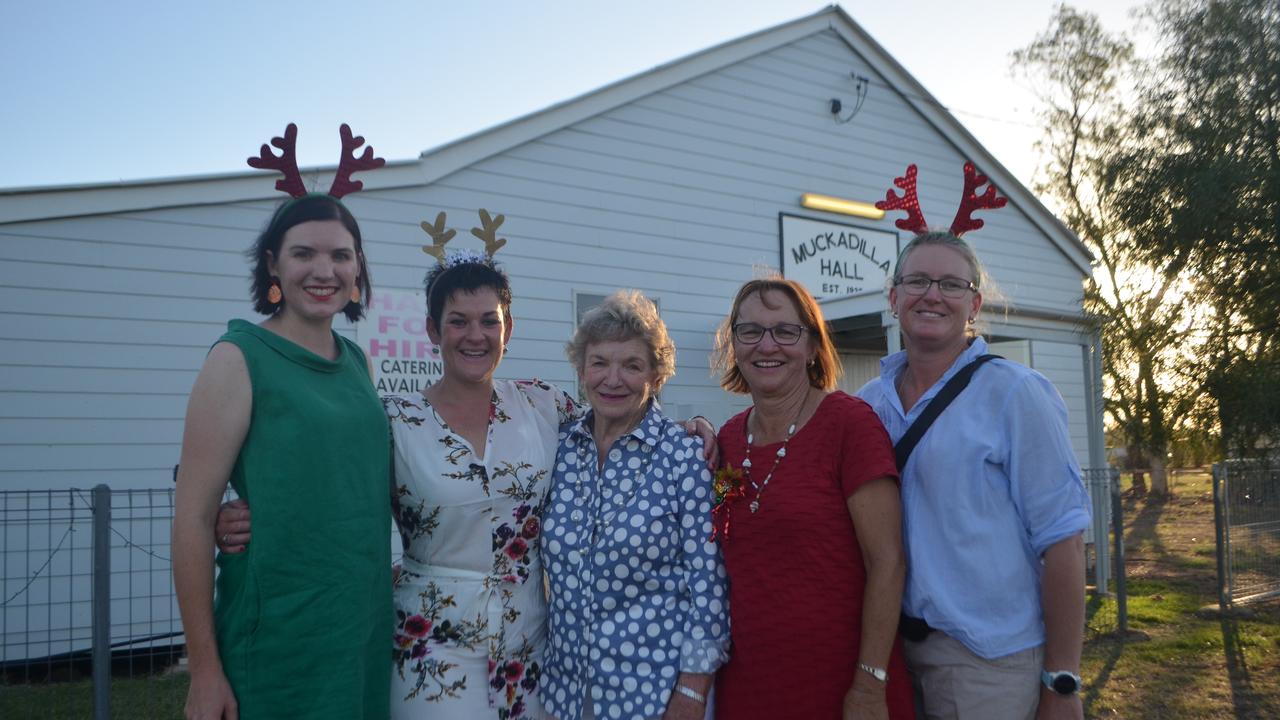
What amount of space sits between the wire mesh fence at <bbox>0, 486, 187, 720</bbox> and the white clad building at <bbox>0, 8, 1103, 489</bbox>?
0.27 meters

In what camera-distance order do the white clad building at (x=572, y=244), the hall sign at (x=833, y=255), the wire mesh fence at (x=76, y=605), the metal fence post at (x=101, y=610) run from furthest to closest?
the hall sign at (x=833, y=255) → the white clad building at (x=572, y=244) → the wire mesh fence at (x=76, y=605) → the metal fence post at (x=101, y=610)

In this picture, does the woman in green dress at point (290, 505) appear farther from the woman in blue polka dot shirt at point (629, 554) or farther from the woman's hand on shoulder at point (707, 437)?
Result: the woman's hand on shoulder at point (707, 437)

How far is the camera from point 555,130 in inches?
344

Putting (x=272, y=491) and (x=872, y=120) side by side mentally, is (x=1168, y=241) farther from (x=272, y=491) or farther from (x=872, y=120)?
(x=272, y=491)

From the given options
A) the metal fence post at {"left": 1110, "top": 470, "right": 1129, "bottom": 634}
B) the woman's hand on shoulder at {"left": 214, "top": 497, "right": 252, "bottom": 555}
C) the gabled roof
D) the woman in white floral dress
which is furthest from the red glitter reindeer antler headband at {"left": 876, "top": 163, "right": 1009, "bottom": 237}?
the metal fence post at {"left": 1110, "top": 470, "right": 1129, "bottom": 634}

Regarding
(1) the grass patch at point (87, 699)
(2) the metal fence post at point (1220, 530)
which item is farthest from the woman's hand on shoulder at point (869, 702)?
(2) the metal fence post at point (1220, 530)

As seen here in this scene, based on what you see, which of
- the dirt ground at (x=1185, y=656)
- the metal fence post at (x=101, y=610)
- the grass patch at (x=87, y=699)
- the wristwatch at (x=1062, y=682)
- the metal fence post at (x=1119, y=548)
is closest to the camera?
the wristwatch at (x=1062, y=682)

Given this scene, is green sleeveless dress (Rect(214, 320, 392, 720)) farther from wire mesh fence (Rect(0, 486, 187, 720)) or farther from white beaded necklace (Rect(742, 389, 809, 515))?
wire mesh fence (Rect(0, 486, 187, 720))

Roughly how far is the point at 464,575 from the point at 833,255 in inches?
344

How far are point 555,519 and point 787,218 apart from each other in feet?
27.0

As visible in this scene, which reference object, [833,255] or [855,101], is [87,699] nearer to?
[833,255]

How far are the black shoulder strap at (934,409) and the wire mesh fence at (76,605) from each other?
5.34 meters

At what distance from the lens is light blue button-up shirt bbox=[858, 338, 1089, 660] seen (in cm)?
225

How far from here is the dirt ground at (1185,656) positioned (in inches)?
224
